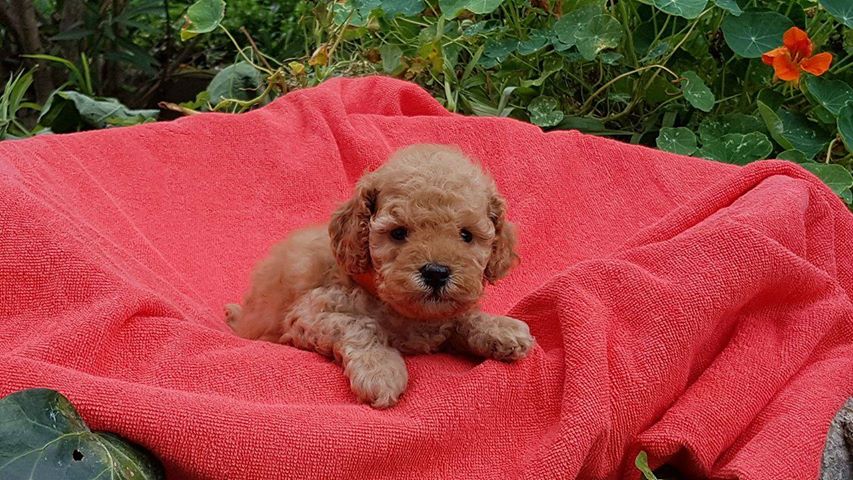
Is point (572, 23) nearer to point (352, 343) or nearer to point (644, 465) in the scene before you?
point (352, 343)

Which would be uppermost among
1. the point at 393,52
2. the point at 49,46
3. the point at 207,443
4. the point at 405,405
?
the point at 207,443

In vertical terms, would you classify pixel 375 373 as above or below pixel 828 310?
above

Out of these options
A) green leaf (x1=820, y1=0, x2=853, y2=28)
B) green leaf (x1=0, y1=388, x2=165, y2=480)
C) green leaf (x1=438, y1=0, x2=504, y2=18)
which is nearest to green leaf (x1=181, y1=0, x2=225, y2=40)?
green leaf (x1=438, y1=0, x2=504, y2=18)

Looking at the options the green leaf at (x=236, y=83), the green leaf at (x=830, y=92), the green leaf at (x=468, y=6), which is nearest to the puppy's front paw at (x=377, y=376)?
the green leaf at (x=468, y=6)

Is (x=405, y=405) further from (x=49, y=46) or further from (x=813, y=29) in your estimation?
(x=49, y=46)

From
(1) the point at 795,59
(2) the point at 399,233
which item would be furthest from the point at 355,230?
(1) the point at 795,59

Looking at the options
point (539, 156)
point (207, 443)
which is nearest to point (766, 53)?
point (539, 156)

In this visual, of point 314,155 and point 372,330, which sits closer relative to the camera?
point 372,330

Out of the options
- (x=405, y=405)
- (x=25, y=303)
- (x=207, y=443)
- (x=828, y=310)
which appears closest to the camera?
(x=207, y=443)
